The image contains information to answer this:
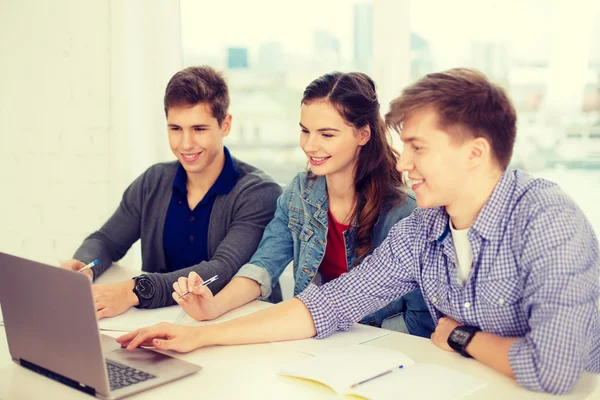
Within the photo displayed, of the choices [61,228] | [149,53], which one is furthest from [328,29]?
[61,228]

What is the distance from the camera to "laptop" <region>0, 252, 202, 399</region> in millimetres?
1187

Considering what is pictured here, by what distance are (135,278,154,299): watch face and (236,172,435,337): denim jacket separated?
23 centimetres

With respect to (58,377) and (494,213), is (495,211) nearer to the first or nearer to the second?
(494,213)

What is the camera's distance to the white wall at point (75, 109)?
3041 mm

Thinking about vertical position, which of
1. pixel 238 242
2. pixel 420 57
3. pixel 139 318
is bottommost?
pixel 139 318

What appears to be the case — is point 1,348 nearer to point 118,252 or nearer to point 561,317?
point 118,252

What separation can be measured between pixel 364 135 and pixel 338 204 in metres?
0.21

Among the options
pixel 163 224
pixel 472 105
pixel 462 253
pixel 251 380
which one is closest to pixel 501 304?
pixel 462 253

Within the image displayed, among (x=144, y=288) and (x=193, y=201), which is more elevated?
(x=193, y=201)

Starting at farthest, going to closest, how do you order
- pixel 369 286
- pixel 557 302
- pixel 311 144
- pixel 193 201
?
pixel 193 201 < pixel 311 144 < pixel 369 286 < pixel 557 302

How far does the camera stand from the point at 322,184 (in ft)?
6.79

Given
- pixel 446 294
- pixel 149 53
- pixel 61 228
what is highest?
pixel 149 53

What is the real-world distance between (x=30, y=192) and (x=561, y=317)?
263 centimetres

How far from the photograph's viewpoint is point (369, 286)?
5.26ft
